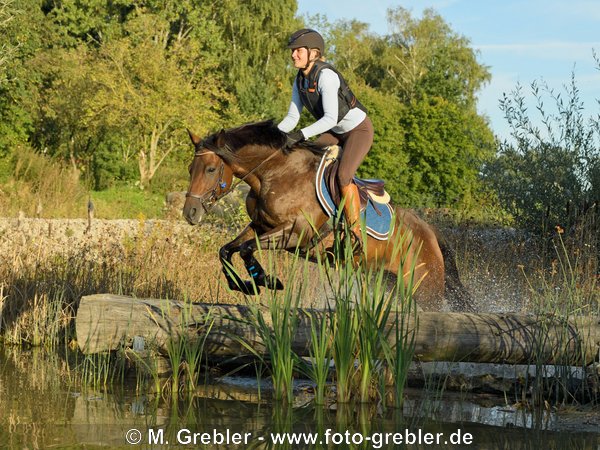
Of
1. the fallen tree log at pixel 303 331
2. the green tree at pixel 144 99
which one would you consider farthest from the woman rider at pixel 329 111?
the green tree at pixel 144 99

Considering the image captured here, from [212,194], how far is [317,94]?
49.8 inches

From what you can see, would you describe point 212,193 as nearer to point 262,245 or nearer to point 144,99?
point 262,245

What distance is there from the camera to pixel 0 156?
31875 mm

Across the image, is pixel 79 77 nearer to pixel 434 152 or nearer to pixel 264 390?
pixel 434 152

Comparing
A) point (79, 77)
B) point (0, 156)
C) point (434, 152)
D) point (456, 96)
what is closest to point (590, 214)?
point (434, 152)

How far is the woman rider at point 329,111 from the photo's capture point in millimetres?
7941


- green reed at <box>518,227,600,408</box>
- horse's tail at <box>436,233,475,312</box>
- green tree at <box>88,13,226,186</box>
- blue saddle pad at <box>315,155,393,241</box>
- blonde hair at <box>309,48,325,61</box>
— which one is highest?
green tree at <box>88,13,226,186</box>

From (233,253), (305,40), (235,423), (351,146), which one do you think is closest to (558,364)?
(235,423)

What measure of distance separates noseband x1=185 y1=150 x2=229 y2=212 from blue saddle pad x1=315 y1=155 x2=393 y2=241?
2.72 ft

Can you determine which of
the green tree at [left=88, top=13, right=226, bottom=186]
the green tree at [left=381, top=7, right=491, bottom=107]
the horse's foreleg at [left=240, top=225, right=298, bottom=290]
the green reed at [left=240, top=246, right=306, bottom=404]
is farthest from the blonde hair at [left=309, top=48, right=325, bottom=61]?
the green tree at [left=381, top=7, right=491, bottom=107]

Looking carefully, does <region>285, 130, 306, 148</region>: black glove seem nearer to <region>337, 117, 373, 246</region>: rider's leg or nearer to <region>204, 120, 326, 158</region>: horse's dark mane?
<region>204, 120, 326, 158</region>: horse's dark mane

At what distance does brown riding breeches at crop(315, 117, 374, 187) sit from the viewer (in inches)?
316

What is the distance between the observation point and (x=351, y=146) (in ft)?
26.8

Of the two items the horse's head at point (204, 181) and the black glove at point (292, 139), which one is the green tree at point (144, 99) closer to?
the black glove at point (292, 139)
